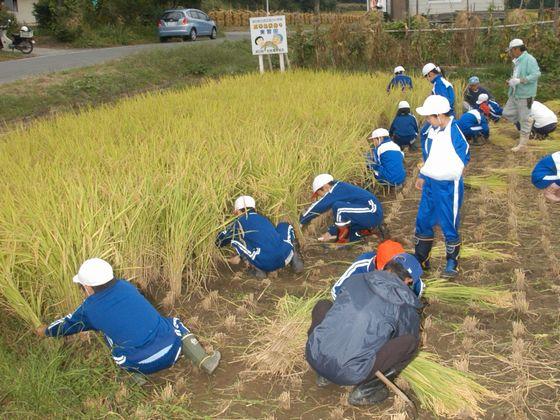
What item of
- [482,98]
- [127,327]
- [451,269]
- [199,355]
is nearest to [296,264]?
[451,269]

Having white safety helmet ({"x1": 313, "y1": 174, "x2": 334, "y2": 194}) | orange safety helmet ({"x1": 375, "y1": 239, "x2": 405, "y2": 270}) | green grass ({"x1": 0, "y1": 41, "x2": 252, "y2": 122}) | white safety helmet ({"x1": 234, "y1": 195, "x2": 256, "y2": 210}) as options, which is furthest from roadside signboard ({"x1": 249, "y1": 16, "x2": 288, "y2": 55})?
orange safety helmet ({"x1": 375, "y1": 239, "x2": 405, "y2": 270})

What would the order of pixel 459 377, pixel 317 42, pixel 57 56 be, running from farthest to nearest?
pixel 57 56, pixel 317 42, pixel 459 377

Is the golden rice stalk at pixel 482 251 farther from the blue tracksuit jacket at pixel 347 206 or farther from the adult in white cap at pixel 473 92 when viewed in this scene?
the adult in white cap at pixel 473 92

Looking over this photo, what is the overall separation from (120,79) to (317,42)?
4623mm

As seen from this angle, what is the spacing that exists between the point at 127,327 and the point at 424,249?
2071mm

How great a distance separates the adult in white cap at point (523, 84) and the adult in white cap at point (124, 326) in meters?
5.41

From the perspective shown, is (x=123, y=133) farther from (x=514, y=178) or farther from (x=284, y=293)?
(x=514, y=178)

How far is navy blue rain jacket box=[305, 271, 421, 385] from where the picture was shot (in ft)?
7.88

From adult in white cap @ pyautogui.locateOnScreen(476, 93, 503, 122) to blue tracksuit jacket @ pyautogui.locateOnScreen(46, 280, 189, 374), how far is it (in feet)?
21.9

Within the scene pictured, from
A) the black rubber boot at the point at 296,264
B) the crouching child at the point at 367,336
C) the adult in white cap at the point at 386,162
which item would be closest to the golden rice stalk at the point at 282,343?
the crouching child at the point at 367,336

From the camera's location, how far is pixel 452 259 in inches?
146

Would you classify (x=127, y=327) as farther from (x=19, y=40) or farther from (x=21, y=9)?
(x=21, y=9)

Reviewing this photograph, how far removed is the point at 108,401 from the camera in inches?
102

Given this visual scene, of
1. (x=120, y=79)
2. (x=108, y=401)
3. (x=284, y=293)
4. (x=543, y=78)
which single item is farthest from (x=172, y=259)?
(x=543, y=78)
